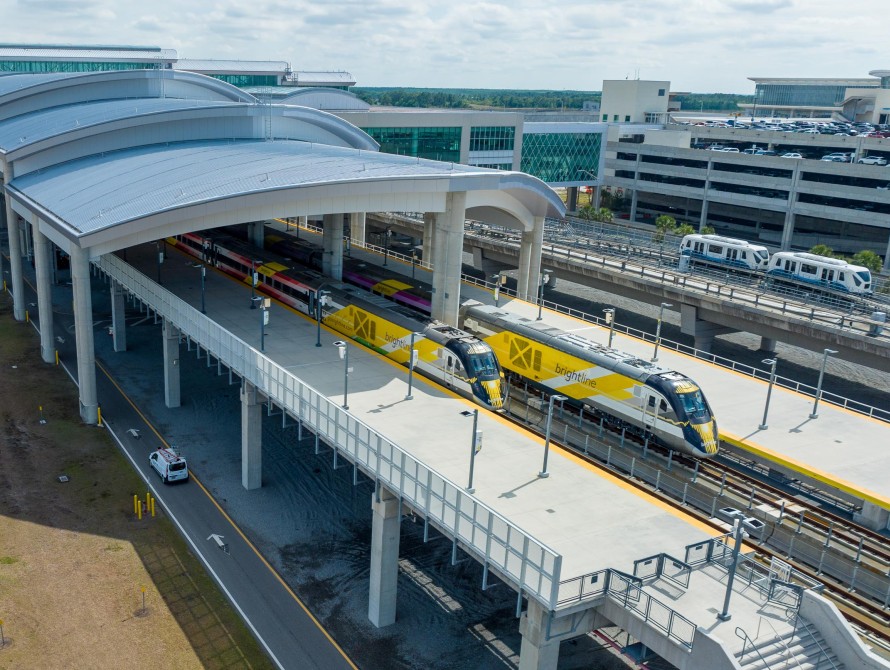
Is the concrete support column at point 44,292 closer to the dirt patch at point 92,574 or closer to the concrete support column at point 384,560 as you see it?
the dirt patch at point 92,574

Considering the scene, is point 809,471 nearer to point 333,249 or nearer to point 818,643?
point 818,643

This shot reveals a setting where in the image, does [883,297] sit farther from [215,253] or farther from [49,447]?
[49,447]

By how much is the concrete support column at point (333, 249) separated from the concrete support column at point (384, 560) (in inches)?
1055

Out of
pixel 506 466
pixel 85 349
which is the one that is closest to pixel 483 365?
pixel 506 466

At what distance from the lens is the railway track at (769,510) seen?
27.8m

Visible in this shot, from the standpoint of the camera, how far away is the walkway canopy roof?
41.6 meters

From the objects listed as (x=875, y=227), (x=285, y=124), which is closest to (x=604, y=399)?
(x=285, y=124)

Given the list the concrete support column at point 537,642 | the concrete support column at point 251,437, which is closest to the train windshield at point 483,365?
the concrete support column at point 251,437

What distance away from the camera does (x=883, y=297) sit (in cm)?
5894

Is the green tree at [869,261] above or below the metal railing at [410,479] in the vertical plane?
below

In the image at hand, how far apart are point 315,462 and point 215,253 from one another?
78.0 ft

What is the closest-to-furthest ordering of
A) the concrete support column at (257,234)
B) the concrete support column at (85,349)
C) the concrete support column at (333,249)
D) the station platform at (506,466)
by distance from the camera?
the station platform at (506,466)
the concrete support column at (85,349)
the concrete support column at (333,249)
the concrete support column at (257,234)

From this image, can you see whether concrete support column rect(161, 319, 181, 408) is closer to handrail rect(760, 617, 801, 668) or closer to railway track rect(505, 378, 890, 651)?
railway track rect(505, 378, 890, 651)

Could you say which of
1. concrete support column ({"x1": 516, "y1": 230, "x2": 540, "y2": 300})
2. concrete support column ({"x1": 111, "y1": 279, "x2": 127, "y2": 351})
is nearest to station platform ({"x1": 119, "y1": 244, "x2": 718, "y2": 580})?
concrete support column ({"x1": 111, "y1": 279, "x2": 127, "y2": 351})
